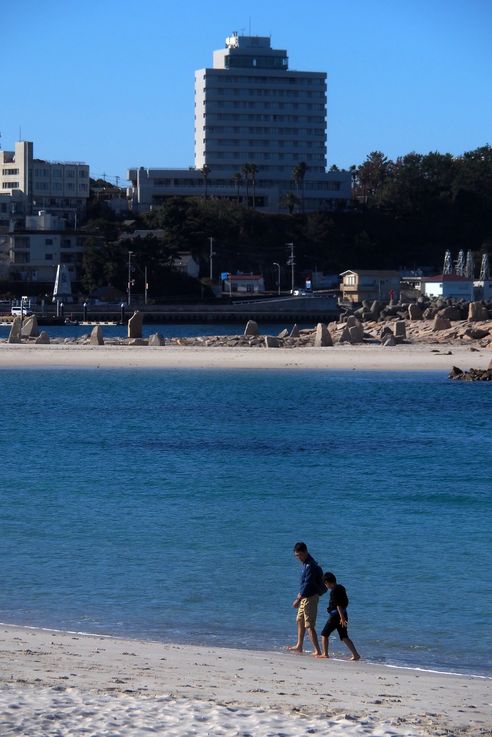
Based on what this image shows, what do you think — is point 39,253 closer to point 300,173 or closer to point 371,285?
point 371,285

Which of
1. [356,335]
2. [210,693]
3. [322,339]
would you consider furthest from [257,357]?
[210,693]

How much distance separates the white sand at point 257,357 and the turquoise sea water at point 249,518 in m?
9.37

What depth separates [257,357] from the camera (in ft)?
176

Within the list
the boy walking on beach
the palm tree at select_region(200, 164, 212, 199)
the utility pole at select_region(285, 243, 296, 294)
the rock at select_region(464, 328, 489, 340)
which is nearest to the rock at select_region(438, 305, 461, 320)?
the rock at select_region(464, 328, 489, 340)

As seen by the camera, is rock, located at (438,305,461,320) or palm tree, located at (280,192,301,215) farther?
palm tree, located at (280,192,301,215)

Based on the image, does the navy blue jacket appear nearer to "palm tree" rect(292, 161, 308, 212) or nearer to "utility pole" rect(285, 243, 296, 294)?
"utility pole" rect(285, 243, 296, 294)

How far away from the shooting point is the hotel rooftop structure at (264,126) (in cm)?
Result: 14438

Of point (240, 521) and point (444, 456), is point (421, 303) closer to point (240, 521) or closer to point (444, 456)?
point (444, 456)

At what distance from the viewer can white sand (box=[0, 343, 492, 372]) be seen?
165ft

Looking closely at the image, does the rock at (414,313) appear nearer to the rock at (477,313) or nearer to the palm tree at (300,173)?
the rock at (477,313)

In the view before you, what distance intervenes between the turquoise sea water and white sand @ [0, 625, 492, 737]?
1.16 metres

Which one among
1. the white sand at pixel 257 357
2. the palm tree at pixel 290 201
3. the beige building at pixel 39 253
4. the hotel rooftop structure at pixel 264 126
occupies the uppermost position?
the hotel rooftop structure at pixel 264 126

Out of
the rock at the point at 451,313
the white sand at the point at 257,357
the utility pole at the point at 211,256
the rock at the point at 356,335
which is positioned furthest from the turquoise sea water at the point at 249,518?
the utility pole at the point at 211,256

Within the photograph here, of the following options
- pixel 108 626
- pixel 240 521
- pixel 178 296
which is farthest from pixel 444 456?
pixel 178 296
